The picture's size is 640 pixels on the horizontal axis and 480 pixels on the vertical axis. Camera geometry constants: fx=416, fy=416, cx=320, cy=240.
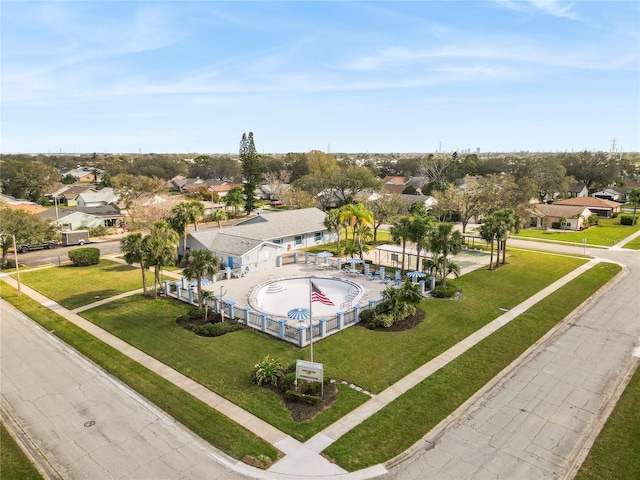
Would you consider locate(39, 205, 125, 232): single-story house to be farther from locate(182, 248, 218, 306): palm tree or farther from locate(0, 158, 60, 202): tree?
locate(182, 248, 218, 306): palm tree

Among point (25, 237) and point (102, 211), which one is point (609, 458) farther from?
point (102, 211)

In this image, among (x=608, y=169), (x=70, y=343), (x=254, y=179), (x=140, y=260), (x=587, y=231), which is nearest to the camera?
(x=70, y=343)

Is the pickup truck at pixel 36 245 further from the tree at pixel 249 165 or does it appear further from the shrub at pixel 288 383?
the shrub at pixel 288 383

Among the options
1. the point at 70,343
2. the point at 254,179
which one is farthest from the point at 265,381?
the point at 254,179

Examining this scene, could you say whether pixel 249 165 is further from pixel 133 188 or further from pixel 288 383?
pixel 288 383

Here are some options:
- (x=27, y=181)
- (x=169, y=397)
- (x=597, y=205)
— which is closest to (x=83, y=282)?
(x=169, y=397)

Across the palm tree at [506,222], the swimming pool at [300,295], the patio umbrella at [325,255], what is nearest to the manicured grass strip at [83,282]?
the swimming pool at [300,295]
